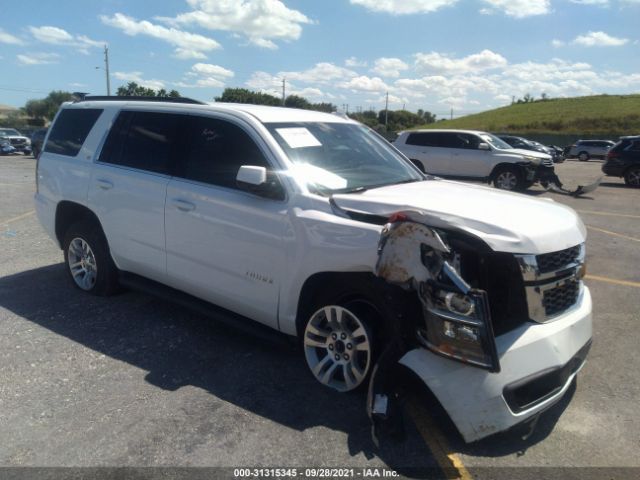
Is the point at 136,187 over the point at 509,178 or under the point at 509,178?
over

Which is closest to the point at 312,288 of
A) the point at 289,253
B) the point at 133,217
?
the point at 289,253

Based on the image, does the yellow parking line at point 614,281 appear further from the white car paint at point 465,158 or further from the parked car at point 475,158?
the white car paint at point 465,158

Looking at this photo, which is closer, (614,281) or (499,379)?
(499,379)

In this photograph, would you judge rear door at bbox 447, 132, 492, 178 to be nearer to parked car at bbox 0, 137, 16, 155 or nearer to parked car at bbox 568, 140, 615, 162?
parked car at bbox 0, 137, 16, 155

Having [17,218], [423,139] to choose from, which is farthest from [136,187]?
[423,139]

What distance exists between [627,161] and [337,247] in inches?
722

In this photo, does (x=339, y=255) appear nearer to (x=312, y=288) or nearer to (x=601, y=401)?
(x=312, y=288)

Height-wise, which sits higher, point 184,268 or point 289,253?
point 289,253

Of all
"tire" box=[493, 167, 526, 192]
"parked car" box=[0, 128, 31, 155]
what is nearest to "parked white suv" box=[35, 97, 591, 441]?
"tire" box=[493, 167, 526, 192]

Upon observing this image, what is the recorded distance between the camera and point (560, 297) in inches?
126

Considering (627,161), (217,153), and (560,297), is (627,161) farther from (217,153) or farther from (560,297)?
(217,153)

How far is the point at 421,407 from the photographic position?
3.51 m

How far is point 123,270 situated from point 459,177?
13623 millimetres

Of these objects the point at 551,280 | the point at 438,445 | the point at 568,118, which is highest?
the point at 568,118
